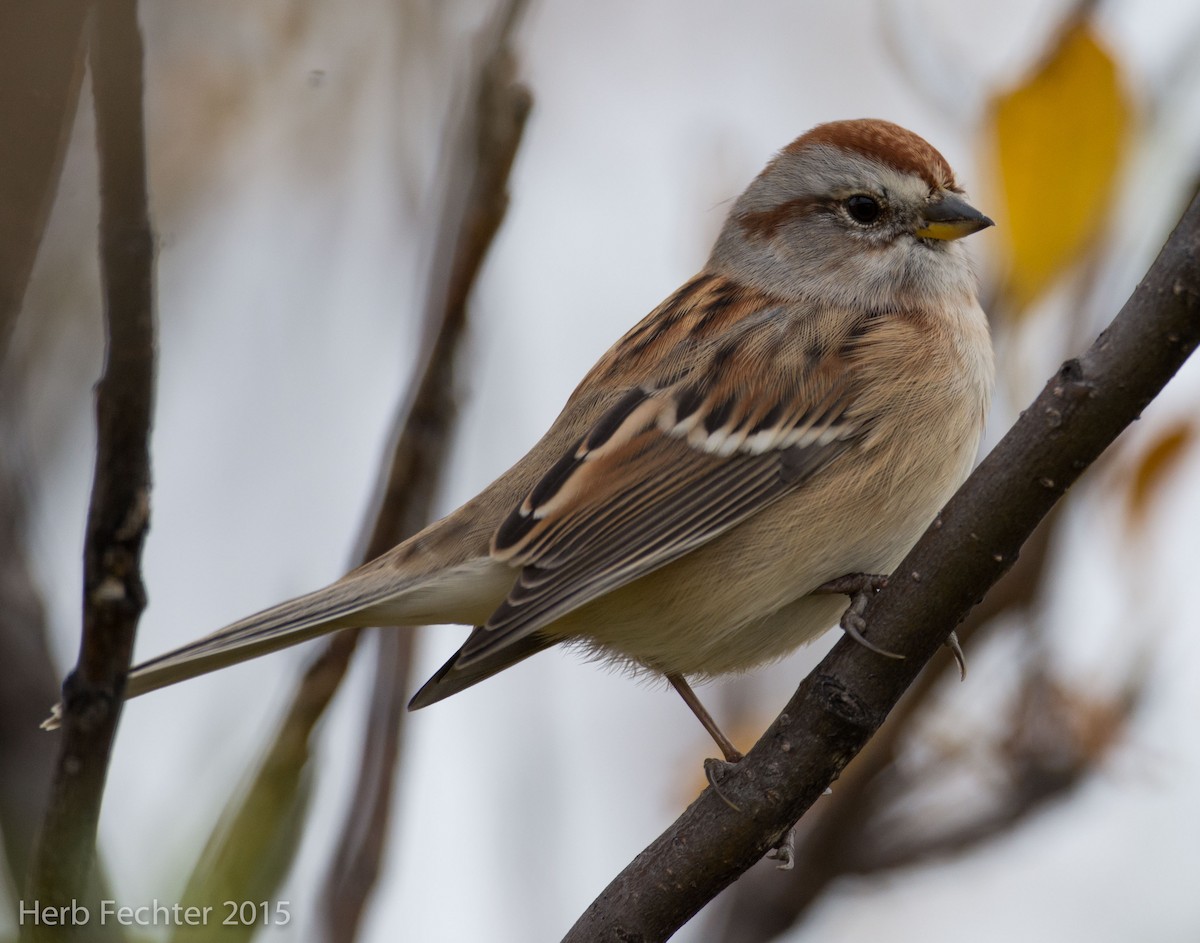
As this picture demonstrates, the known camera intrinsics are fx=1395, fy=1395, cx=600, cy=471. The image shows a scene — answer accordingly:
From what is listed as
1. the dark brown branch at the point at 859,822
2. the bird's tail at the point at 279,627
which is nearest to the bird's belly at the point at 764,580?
the dark brown branch at the point at 859,822

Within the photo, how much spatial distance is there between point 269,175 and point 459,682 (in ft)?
6.28

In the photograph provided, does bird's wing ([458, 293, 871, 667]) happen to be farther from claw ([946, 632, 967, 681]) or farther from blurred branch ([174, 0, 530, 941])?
claw ([946, 632, 967, 681])

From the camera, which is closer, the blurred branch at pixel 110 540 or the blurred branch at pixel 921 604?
the blurred branch at pixel 110 540

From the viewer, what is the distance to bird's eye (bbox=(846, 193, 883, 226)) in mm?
3562

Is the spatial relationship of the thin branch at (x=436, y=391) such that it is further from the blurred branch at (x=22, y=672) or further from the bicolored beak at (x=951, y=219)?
the bicolored beak at (x=951, y=219)

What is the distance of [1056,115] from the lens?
270 centimetres

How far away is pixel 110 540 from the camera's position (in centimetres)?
157

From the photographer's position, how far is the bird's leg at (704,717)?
2.90m

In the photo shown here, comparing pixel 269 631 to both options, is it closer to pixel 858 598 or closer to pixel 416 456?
pixel 416 456

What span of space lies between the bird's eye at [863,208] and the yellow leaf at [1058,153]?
741 mm

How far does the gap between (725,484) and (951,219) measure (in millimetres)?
975

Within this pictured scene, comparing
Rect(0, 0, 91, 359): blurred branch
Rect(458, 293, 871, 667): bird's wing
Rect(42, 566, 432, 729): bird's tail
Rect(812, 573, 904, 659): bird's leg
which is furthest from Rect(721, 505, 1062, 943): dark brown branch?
Rect(0, 0, 91, 359): blurred branch

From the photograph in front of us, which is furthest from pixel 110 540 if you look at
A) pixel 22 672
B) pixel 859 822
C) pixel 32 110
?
pixel 859 822

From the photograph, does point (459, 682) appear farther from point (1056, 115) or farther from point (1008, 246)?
point (1056, 115)
